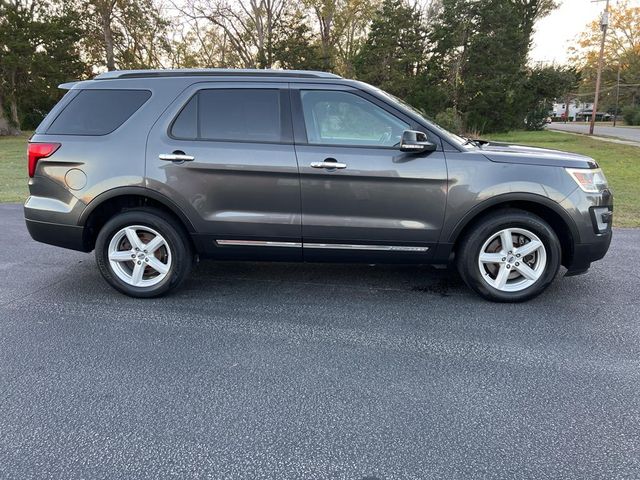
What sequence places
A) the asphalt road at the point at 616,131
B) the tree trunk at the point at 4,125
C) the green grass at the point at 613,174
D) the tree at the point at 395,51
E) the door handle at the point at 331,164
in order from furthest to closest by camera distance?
1. the tree trunk at the point at 4,125
2. the tree at the point at 395,51
3. the asphalt road at the point at 616,131
4. the green grass at the point at 613,174
5. the door handle at the point at 331,164

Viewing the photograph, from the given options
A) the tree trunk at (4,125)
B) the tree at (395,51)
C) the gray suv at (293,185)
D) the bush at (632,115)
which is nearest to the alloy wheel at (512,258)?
the gray suv at (293,185)

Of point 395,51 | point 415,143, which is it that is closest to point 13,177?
point 415,143

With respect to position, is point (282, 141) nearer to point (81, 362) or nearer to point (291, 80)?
point (291, 80)

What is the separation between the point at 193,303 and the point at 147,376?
4.10 ft

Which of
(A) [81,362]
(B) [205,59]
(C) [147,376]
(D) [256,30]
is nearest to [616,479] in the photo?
(C) [147,376]

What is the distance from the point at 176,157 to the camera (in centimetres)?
405

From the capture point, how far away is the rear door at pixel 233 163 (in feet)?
13.3

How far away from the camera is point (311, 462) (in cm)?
226

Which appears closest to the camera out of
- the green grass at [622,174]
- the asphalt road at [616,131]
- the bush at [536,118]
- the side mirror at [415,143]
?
the side mirror at [415,143]

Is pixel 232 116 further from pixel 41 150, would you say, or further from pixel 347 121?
pixel 41 150

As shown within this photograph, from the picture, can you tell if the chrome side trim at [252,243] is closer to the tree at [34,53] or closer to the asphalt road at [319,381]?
the asphalt road at [319,381]

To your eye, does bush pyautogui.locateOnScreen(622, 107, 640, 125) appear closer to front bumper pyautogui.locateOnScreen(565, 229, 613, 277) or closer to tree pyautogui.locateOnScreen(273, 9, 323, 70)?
tree pyautogui.locateOnScreen(273, 9, 323, 70)

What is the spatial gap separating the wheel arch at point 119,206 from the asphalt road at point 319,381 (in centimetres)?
63

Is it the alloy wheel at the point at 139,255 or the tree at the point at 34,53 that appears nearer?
the alloy wheel at the point at 139,255
